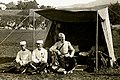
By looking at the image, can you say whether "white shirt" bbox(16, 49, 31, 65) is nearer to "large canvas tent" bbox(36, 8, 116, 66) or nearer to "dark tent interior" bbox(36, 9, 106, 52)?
"large canvas tent" bbox(36, 8, 116, 66)

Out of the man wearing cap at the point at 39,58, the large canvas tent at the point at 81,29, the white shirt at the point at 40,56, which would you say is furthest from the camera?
the large canvas tent at the point at 81,29

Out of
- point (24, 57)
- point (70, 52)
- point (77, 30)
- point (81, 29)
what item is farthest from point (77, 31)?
point (24, 57)

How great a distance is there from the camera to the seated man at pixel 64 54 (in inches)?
336

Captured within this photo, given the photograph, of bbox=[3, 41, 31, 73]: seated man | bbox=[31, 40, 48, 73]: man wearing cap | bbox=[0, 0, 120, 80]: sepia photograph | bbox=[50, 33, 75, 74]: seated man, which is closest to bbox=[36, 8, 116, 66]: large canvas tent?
bbox=[0, 0, 120, 80]: sepia photograph

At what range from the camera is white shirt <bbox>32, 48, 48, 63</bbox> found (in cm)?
845

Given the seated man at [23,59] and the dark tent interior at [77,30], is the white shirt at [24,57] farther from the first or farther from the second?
the dark tent interior at [77,30]

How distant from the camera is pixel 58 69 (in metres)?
8.58

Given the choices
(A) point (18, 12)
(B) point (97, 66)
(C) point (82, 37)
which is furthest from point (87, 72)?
(A) point (18, 12)

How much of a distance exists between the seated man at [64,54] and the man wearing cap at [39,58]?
0.44 m

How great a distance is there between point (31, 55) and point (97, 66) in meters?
2.00

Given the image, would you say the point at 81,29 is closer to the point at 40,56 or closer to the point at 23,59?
the point at 40,56

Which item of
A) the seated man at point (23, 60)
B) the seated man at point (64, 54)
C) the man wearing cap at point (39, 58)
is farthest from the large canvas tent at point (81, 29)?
the seated man at point (23, 60)

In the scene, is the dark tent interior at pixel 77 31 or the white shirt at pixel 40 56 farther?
the dark tent interior at pixel 77 31

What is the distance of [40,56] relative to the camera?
849cm
